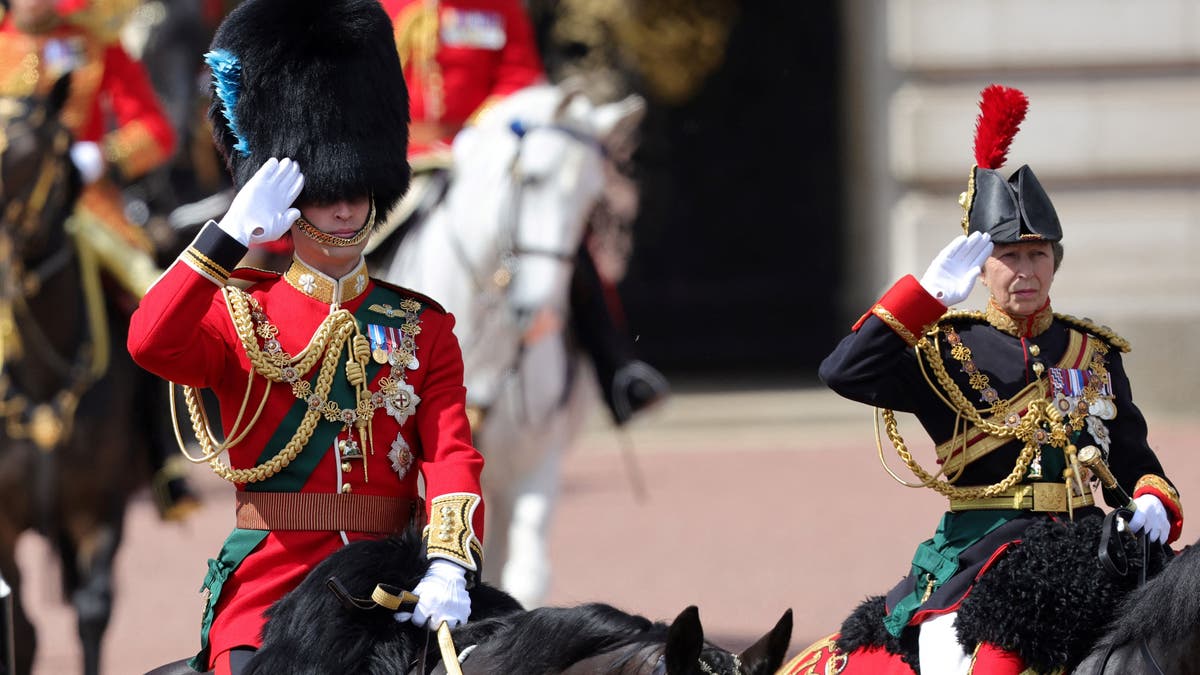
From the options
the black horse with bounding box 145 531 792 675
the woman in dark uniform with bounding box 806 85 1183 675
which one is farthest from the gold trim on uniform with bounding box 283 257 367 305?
the woman in dark uniform with bounding box 806 85 1183 675

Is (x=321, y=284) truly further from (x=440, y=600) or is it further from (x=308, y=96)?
(x=440, y=600)

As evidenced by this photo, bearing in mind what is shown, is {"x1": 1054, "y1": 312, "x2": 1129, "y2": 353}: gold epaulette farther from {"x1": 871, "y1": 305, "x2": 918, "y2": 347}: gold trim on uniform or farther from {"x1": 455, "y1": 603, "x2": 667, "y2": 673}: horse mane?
{"x1": 455, "y1": 603, "x2": 667, "y2": 673}: horse mane

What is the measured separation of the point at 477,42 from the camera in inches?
275

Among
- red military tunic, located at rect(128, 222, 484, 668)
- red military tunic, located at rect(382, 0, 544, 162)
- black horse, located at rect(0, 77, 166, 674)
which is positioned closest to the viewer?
red military tunic, located at rect(128, 222, 484, 668)

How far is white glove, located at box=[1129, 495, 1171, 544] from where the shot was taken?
11.9 feet

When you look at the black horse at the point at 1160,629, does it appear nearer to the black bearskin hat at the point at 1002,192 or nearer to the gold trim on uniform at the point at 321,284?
the black bearskin hat at the point at 1002,192

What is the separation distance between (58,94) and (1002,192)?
3.64 m

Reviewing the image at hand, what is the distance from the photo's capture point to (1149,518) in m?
3.64

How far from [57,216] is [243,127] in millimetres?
3148

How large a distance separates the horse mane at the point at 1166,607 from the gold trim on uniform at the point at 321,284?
1.45 m

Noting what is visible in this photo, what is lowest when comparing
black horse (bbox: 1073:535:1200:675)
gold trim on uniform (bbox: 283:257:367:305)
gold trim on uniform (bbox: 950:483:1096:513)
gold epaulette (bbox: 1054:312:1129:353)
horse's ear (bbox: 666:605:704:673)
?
black horse (bbox: 1073:535:1200:675)

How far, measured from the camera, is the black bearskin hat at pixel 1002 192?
3703 millimetres

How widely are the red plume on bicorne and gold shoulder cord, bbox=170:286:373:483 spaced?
50.4 inches

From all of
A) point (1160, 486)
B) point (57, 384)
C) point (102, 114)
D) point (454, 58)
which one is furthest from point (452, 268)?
point (1160, 486)
